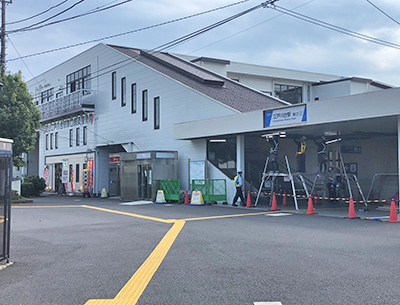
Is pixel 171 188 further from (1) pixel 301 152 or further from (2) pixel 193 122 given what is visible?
(1) pixel 301 152

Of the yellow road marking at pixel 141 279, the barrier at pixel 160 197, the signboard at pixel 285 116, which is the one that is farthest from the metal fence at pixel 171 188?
the yellow road marking at pixel 141 279

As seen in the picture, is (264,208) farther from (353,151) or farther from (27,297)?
(27,297)

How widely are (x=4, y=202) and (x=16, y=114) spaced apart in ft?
65.0

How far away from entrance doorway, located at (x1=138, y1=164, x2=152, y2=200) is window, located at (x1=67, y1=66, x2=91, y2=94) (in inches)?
505

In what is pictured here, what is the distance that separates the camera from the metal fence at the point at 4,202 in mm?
8156

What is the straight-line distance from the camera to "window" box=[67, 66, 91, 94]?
1481 inches

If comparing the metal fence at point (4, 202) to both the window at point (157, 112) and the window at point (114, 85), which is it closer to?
the window at point (157, 112)

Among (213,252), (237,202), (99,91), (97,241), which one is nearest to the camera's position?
(213,252)

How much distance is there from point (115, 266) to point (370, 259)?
472 cm

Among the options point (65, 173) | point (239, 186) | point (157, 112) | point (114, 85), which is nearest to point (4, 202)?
point (239, 186)

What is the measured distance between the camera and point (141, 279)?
275 inches

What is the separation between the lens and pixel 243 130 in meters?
20.5

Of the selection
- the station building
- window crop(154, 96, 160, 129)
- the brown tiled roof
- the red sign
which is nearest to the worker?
the station building

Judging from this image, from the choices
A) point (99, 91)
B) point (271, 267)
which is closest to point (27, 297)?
point (271, 267)
